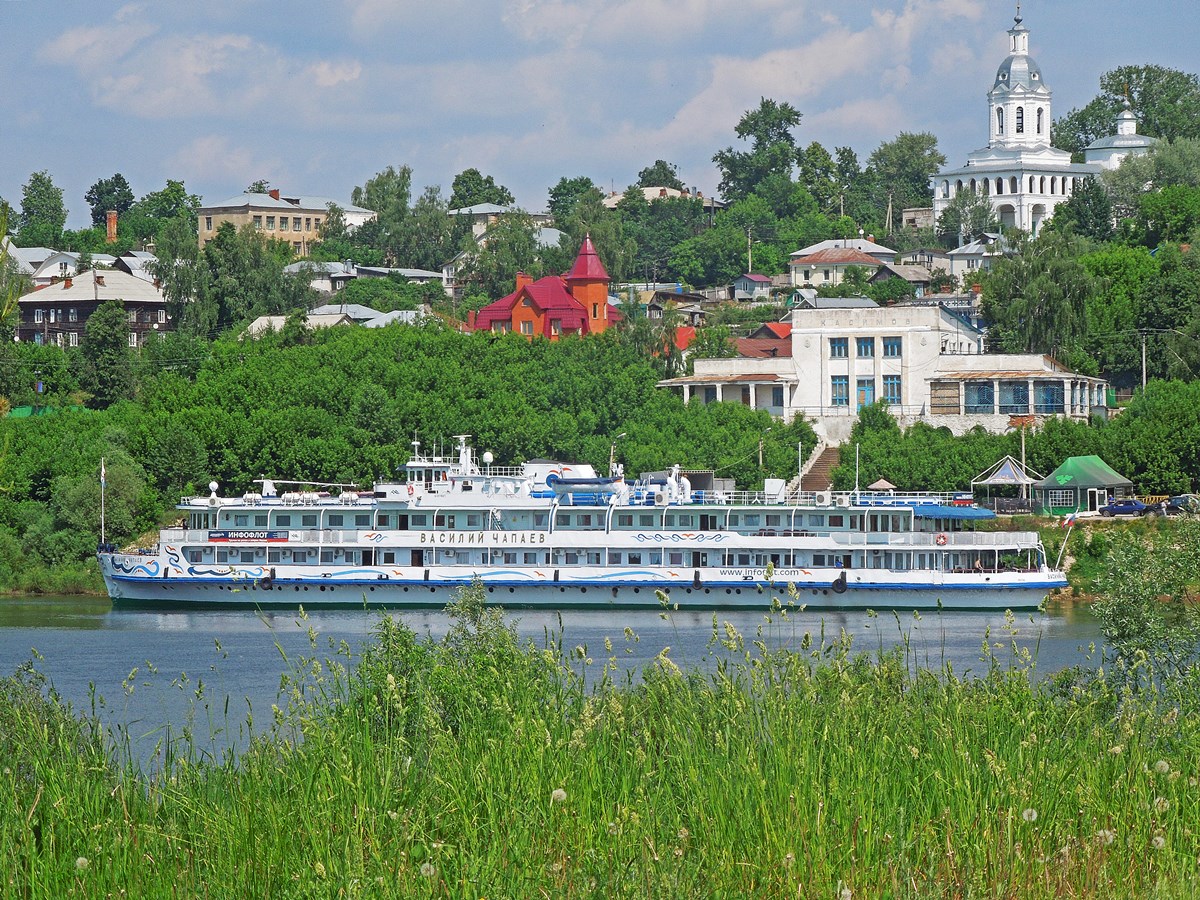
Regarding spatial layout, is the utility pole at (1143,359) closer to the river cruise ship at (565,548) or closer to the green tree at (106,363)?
the river cruise ship at (565,548)

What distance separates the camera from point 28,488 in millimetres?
65938

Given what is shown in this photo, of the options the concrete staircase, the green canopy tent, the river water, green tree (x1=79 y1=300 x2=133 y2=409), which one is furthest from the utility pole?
green tree (x1=79 y1=300 x2=133 y2=409)

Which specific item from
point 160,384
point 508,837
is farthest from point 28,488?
point 508,837

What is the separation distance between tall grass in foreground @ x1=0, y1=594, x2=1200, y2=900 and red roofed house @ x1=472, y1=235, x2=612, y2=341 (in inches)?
2958

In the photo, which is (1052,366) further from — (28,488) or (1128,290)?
(28,488)

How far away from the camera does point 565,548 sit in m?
55.7

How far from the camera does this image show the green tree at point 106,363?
8162 cm

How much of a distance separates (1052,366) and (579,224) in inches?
1743

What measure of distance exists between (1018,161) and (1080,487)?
66.5m

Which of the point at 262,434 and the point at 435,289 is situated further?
the point at 435,289

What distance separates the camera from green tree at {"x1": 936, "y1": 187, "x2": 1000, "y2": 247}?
122312mm

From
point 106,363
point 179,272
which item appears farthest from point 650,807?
point 179,272

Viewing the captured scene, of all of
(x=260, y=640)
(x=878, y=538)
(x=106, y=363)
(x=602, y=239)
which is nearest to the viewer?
(x=260, y=640)

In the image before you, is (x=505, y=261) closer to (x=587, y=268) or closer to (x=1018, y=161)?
(x=587, y=268)
